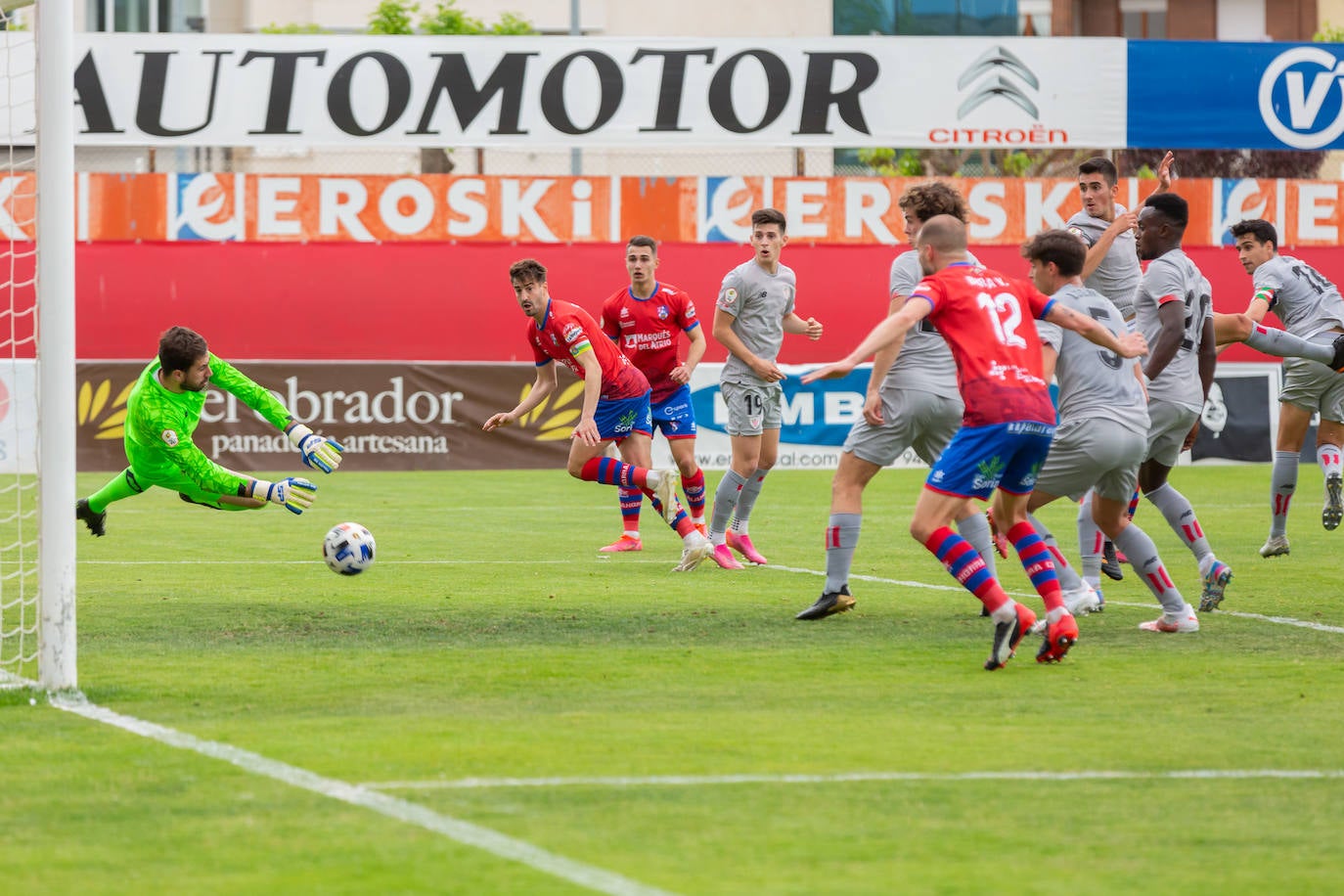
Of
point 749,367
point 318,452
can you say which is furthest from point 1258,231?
point 318,452

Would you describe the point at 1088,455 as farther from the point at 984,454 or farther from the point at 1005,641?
the point at 1005,641

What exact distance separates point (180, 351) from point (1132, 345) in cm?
533

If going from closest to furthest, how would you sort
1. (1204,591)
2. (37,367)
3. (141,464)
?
(37,367)
(1204,591)
(141,464)

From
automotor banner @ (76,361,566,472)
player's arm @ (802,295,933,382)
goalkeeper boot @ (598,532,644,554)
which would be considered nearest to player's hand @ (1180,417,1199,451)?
player's arm @ (802,295,933,382)

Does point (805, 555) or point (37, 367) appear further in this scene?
point (805, 555)

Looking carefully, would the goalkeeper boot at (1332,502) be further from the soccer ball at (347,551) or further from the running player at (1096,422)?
the soccer ball at (347,551)

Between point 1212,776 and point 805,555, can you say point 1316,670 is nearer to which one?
point 1212,776

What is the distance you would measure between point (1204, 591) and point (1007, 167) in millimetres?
25004

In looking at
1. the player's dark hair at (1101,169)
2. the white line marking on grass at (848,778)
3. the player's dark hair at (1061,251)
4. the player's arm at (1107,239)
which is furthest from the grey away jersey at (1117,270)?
the white line marking on grass at (848,778)

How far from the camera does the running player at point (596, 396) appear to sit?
1062 cm

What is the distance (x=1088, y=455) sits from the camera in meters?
7.66

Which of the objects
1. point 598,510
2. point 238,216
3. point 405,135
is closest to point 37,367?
point 598,510

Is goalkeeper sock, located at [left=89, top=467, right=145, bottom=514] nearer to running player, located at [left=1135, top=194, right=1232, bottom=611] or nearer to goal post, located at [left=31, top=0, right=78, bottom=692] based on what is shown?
goal post, located at [left=31, top=0, right=78, bottom=692]

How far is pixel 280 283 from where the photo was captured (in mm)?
23031
